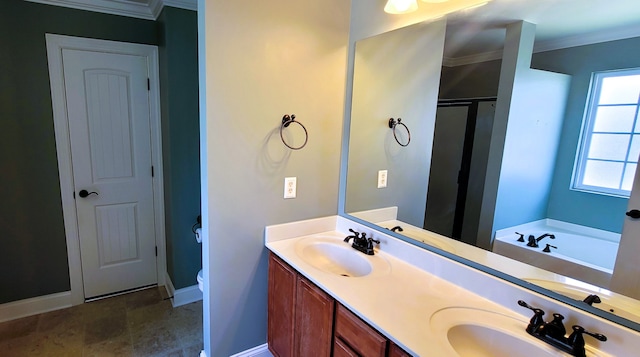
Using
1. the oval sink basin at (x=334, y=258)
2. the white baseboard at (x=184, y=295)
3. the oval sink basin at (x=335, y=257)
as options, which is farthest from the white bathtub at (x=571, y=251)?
the white baseboard at (x=184, y=295)

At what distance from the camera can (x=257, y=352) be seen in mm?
1898

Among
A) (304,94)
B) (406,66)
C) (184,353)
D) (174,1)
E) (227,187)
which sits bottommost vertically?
(184,353)

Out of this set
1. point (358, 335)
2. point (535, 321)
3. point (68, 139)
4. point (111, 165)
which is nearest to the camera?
point (535, 321)

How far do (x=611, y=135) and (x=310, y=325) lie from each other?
1390 millimetres

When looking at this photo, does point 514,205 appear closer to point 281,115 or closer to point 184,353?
point 281,115

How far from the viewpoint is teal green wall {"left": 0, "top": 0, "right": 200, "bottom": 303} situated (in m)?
2.16

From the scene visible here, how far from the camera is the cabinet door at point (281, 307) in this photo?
1606 mm

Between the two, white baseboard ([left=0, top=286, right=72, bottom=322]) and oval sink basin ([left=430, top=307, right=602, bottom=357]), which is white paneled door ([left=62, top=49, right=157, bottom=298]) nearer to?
white baseboard ([left=0, top=286, right=72, bottom=322])

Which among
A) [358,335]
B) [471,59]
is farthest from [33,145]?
[471,59]

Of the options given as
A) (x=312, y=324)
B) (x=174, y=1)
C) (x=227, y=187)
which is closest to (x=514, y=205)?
(x=312, y=324)

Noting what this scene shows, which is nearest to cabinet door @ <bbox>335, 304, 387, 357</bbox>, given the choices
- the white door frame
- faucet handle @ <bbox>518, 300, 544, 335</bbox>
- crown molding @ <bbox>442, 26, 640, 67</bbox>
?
faucet handle @ <bbox>518, 300, 544, 335</bbox>

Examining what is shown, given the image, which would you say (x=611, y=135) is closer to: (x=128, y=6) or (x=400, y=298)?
(x=400, y=298)

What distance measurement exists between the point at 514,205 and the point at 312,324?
1054mm

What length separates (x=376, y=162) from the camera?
193 cm
